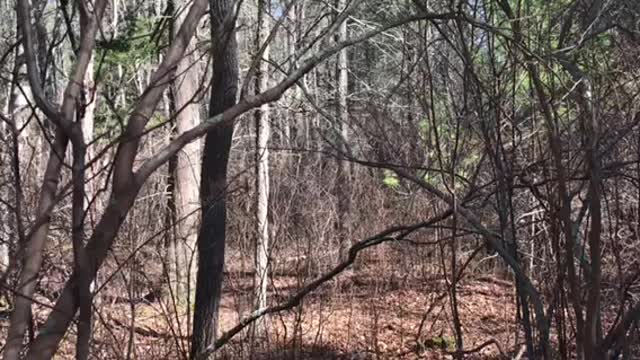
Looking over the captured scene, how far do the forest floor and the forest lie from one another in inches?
1.7

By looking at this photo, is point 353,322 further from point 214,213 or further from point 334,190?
point 334,190

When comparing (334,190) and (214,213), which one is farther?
(334,190)

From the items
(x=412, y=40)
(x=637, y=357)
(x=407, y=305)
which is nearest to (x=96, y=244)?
(x=637, y=357)

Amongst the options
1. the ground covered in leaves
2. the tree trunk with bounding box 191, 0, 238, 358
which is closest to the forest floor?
the ground covered in leaves

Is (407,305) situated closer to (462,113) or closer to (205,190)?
(205,190)

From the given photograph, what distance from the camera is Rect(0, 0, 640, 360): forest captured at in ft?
7.25

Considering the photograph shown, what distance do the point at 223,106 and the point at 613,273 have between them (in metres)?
3.16

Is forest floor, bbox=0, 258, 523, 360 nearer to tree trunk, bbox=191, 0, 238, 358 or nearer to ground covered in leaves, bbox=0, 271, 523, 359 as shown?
ground covered in leaves, bbox=0, 271, 523, 359

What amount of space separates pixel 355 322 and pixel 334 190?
12.5ft

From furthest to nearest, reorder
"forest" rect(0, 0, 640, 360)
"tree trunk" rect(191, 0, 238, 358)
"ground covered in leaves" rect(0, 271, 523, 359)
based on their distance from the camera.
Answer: "tree trunk" rect(191, 0, 238, 358), "ground covered in leaves" rect(0, 271, 523, 359), "forest" rect(0, 0, 640, 360)

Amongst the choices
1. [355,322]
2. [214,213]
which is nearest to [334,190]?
[355,322]

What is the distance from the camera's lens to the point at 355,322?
7.77 meters

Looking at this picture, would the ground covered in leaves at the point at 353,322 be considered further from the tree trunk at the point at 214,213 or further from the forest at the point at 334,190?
the tree trunk at the point at 214,213

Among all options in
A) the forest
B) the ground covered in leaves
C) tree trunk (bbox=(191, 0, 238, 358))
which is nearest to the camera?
the forest
